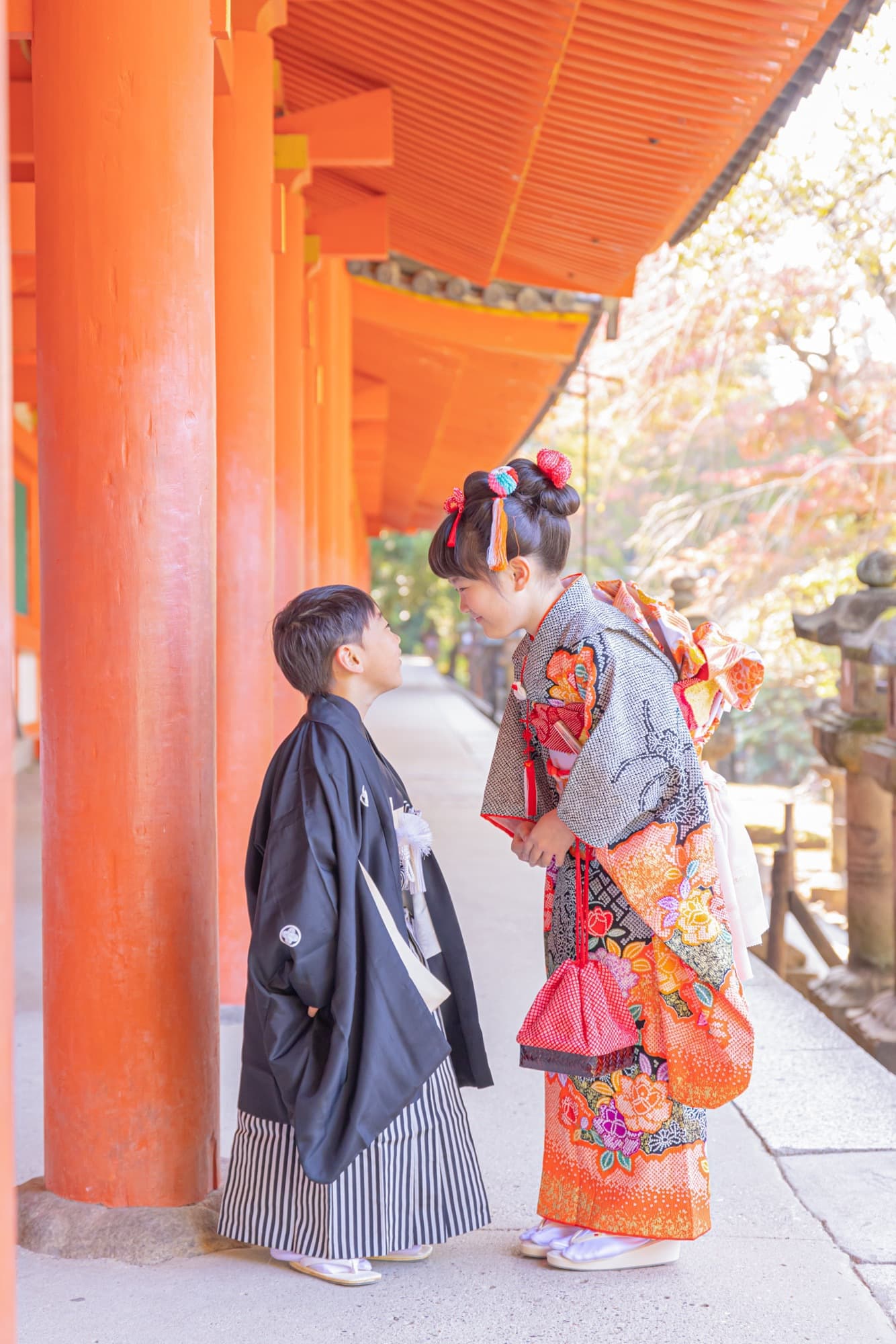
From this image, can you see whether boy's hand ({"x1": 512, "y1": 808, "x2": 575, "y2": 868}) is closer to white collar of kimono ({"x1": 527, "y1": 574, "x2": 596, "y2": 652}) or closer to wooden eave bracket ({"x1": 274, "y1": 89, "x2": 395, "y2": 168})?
white collar of kimono ({"x1": 527, "y1": 574, "x2": 596, "y2": 652})

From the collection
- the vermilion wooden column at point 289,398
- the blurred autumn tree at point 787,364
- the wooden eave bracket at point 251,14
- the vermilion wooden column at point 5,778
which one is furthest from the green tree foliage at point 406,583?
the vermilion wooden column at point 5,778

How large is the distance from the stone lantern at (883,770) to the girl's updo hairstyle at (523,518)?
4.20m

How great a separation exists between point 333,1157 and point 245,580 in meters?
2.19

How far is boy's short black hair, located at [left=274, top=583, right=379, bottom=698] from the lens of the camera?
7.30 ft

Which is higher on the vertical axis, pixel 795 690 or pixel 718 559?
pixel 718 559

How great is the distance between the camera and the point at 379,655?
2250mm

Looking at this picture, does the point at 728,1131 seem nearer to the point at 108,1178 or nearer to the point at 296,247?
the point at 108,1178

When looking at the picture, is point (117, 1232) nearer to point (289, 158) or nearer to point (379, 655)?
point (379, 655)

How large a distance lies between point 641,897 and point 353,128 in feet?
12.0

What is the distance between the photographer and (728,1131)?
117 inches

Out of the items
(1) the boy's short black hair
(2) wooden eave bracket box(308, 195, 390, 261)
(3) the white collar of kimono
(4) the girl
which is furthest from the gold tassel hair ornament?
(2) wooden eave bracket box(308, 195, 390, 261)

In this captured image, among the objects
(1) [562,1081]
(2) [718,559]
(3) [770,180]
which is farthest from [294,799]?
(2) [718,559]

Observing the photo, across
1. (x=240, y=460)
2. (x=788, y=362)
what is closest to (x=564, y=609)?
(x=240, y=460)

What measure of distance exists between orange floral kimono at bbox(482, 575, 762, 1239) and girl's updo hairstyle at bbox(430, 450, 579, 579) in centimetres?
10
